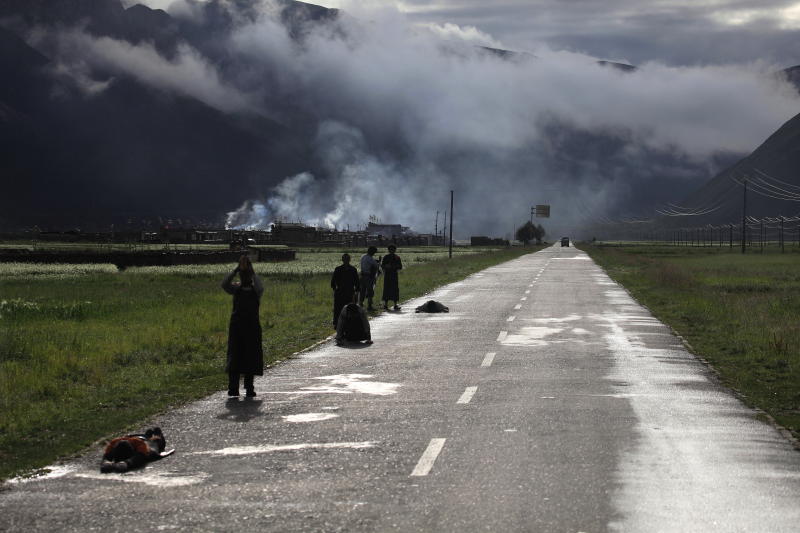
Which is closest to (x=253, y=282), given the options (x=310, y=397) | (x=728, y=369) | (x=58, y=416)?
(x=310, y=397)

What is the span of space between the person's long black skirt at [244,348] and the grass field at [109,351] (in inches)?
39.7

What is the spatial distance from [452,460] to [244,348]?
5225 millimetres

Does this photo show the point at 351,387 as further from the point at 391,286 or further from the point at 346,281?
the point at 391,286

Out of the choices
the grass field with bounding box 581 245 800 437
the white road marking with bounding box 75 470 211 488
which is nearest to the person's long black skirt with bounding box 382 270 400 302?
the grass field with bounding box 581 245 800 437

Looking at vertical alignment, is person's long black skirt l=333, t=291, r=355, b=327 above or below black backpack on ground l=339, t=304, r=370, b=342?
above

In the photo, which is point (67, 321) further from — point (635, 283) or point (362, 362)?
point (635, 283)

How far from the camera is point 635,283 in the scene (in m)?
49.0

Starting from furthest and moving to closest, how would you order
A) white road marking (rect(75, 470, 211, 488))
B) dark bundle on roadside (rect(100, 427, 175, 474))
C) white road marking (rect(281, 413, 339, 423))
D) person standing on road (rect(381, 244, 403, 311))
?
person standing on road (rect(381, 244, 403, 311)) < white road marking (rect(281, 413, 339, 423)) < dark bundle on roadside (rect(100, 427, 175, 474)) < white road marking (rect(75, 470, 211, 488))

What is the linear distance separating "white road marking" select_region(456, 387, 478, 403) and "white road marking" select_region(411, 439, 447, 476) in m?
2.89

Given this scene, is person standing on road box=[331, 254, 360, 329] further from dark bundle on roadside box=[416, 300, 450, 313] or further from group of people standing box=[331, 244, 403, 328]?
dark bundle on roadside box=[416, 300, 450, 313]

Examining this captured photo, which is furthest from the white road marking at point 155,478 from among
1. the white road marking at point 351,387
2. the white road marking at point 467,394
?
the white road marking at point 351,387

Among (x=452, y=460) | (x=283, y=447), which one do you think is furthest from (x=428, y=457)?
(x=283, y=447)

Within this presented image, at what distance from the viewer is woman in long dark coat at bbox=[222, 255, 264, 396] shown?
1394 cm

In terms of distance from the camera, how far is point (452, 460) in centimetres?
952
